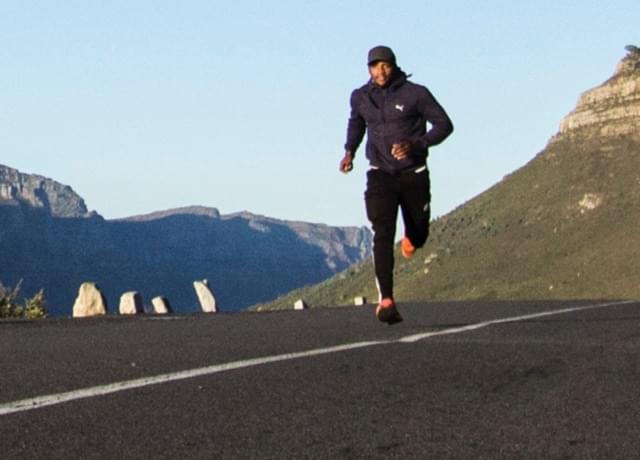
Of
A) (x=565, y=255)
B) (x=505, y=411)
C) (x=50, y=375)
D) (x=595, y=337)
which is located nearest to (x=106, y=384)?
(x=50, y=375)

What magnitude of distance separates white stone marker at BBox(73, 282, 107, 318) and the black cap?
11.1 metres

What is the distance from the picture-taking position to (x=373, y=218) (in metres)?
11.7

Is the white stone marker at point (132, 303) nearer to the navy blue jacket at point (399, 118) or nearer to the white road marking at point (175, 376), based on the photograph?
the navy blue jacket at point (399, 118)

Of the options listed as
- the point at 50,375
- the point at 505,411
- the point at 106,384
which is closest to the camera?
the point at 505,411

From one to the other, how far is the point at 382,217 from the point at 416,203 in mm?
301

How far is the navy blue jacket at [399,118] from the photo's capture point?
11.2 meters

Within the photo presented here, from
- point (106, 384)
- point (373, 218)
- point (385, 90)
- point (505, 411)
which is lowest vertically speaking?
point (505, 411)

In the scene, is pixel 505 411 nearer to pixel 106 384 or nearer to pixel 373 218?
pixel 106 384

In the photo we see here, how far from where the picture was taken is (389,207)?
1159 centimetres

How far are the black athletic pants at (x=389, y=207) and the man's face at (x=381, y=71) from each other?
813 mm

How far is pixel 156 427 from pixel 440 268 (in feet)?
489

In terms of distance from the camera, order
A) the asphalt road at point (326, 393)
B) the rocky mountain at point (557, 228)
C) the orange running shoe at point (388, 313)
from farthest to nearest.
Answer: the rocky mountain at point (557, 228) < the orange running shoe at point (388, 313) < the asphalt road at point (326, 393)

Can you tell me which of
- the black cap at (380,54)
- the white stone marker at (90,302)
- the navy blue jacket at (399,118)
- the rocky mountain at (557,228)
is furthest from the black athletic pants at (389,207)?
the rocky mountain at (557,228)

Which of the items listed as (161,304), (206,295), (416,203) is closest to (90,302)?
(161,304)
